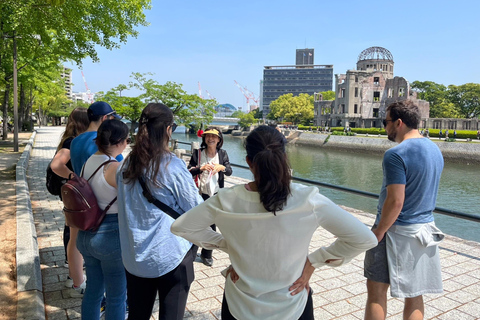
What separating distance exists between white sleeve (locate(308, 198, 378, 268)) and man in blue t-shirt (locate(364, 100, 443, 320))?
83 centimetres

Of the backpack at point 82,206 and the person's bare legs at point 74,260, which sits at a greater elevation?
the backpack at point 82,206

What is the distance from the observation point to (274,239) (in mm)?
1658

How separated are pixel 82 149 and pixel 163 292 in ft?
4.65

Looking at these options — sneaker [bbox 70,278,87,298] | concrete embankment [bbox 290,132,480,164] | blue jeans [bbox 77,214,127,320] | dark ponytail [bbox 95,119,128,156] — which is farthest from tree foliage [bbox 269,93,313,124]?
blue jeans [bbox 77,214,127,320]

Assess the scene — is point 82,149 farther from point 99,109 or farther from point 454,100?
point 454,100

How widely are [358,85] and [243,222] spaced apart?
218 ft

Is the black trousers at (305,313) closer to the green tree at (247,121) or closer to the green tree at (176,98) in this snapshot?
the green tree at (176,98)

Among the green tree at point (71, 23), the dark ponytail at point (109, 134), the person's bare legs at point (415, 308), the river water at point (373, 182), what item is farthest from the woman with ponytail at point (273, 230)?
the river water at point (373, 182)

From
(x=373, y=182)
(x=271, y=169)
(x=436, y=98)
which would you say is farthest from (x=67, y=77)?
(x=271, y=169)

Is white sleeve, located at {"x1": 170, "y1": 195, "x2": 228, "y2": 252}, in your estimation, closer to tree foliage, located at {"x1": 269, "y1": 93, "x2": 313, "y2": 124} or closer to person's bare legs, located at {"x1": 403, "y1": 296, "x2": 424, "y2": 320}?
person's bare legs, located at {"x1": 403, "y1": 296, "x2": 424, "y2": 320}

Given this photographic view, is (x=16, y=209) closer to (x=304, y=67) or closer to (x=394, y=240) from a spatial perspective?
(x=394, y=240)

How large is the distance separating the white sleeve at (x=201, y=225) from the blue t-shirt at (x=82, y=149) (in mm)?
1447

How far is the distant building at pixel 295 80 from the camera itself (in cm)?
13975

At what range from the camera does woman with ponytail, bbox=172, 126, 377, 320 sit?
1.63 meters
